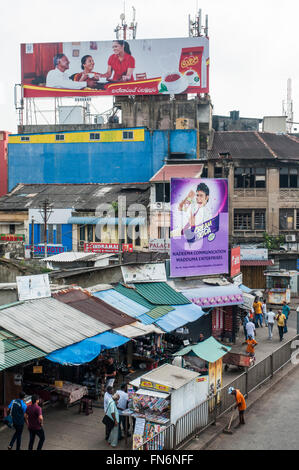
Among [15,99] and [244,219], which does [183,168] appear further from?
[15,99]

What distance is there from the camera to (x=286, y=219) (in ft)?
157

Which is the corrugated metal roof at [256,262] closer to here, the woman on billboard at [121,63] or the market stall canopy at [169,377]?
the woman on billboard at [121,63]

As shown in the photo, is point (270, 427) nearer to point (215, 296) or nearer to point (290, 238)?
point (215, 296)

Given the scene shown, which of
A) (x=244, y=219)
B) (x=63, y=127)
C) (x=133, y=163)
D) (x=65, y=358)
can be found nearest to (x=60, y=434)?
(x=65, y=358)

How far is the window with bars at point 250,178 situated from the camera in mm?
48084

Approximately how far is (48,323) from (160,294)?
735cm

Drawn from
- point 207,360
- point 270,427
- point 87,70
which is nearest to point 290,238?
point 87,70

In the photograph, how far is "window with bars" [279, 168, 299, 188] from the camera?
157ft

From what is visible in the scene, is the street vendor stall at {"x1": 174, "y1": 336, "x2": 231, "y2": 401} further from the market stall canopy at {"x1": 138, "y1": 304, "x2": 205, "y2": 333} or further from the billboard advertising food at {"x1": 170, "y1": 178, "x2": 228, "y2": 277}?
the billboard advertising food at {"x1": 170, "y1": 178, "x2": 228, "y2": 277}

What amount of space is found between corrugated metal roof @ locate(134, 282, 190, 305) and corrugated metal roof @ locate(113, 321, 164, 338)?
8.78 feet

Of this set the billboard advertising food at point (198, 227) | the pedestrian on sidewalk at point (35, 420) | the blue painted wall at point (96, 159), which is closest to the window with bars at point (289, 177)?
the blue painted wall at point (96, 159)

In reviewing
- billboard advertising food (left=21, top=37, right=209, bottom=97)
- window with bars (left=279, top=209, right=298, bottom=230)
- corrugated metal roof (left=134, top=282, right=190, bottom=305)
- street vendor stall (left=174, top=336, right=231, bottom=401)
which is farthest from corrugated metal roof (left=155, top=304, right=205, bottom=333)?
billboard advertising food (left=21, top=37, right=209, bottom=97)

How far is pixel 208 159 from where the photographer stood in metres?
48.9

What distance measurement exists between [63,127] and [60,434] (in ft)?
151
